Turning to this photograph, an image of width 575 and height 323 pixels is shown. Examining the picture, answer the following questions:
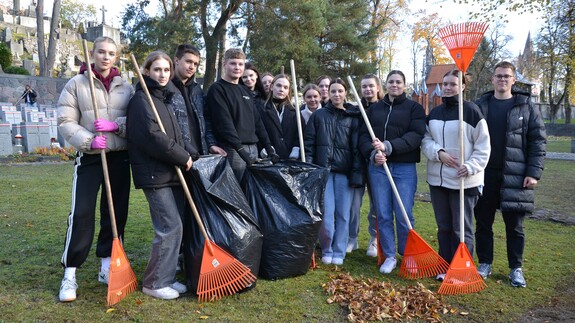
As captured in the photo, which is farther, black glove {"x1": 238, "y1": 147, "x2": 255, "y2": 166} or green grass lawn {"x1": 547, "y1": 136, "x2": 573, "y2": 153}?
green grass lawn {"x1": 547, "y1": 136, "x2": 573, "y2": 153}

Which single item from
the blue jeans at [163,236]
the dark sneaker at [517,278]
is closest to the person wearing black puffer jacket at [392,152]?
the dark sneaker at [517,278]

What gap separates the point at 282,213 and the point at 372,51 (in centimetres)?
1918

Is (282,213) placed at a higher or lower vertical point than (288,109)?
lower

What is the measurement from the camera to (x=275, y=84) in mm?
4246

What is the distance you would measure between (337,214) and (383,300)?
Answer: 1130mm

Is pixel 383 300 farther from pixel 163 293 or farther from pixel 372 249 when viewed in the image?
pixel 163 293

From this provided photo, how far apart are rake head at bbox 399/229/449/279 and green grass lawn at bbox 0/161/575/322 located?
0.27 feet

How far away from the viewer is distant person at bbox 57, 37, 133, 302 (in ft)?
9.75

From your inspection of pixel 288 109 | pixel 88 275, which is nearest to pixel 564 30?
pixel 288 109

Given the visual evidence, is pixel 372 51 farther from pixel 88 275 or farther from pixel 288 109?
pixel 88 275

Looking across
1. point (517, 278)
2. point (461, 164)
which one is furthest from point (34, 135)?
point (517, 278)

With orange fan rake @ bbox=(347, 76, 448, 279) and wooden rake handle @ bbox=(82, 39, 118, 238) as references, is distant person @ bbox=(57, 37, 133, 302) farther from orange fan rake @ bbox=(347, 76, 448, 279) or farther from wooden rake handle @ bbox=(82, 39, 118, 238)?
orange fan rake @ bbox=(347, 76, 448, 279)

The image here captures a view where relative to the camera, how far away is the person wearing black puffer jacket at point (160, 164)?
9.49 ft

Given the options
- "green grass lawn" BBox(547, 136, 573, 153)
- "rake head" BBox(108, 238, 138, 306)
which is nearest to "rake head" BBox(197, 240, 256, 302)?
"rake head" BBox(108, 238, 138, 306)
